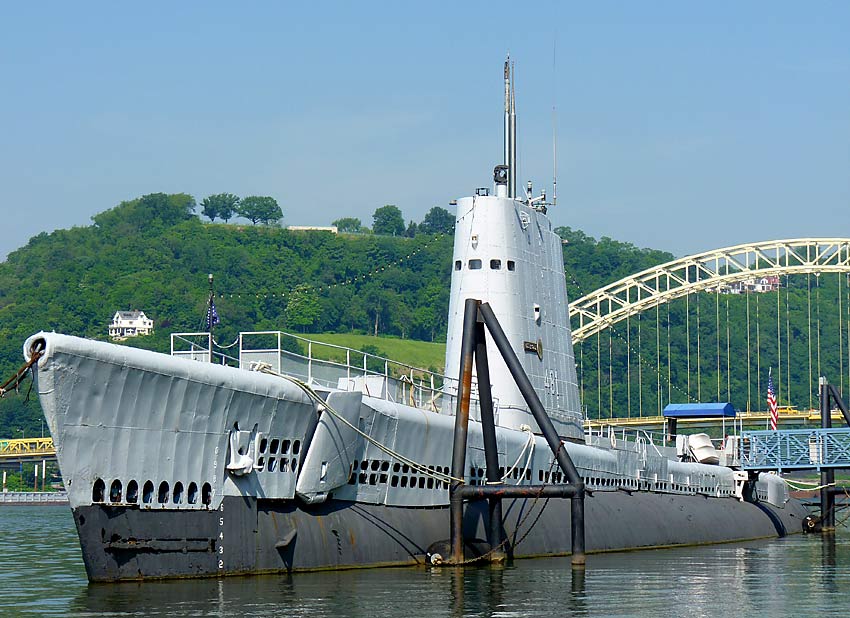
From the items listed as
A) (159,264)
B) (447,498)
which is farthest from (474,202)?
(159,264)

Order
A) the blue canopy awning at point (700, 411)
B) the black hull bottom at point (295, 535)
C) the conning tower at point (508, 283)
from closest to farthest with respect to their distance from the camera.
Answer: the black hull bottom at point (295, 535)
the conning tower at point (508, 283)
the blue canopy awning at point (700, 411)

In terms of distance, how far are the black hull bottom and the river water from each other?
402 millimetres

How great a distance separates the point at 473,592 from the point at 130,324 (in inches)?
5084

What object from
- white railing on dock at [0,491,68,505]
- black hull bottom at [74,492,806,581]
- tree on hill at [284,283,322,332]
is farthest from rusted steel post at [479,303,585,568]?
tree on hill at [284,283,322,332]

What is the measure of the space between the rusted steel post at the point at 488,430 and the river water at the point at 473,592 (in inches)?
40.8

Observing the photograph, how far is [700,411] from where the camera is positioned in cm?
6650

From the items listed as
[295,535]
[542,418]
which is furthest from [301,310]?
[295,535]

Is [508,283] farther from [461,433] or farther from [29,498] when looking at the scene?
[29,498]

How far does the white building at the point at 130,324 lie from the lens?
150 metres

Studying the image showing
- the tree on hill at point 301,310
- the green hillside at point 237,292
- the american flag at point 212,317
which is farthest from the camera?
the tree on hill at point 301,310

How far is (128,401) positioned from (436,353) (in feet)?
434

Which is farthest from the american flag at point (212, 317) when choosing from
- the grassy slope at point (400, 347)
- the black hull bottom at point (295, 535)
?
the grassy slope at point (400, 347)

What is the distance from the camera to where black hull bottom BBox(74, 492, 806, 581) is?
25750 mm

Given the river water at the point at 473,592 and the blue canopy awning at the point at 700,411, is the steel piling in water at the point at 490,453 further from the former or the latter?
the blue canopy awning at the point at 700,411
